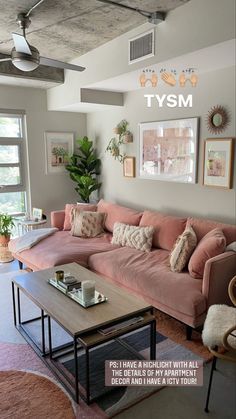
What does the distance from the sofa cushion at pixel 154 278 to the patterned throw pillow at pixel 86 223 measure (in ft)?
2.25

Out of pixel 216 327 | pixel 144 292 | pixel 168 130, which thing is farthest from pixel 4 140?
pixel 216 327

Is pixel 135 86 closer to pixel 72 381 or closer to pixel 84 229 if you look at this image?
pixel 84 229

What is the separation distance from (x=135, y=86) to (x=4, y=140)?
2.01 metres

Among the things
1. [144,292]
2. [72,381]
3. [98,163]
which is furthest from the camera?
[98,163]

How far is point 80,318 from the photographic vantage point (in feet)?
6.56

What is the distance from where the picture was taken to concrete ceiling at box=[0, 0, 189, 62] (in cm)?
249

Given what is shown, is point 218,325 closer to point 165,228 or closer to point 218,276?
point 218,276

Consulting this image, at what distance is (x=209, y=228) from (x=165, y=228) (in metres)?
0.54

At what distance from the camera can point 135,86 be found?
12.4 ft

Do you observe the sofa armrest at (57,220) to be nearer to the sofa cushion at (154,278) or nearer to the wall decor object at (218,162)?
the sofa cushion at (154,278)

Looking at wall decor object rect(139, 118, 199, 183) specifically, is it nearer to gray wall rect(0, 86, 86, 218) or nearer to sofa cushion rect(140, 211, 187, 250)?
sofa cushion rect(140, 211, 187, 250)

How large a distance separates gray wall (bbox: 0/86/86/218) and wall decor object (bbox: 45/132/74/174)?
0.06 meters

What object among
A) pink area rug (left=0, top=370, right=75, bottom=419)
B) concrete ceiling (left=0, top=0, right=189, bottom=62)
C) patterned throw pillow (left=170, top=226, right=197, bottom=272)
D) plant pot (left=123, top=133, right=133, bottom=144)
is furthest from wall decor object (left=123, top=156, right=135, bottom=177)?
pink area rug (left=0, top=370, right=75, bottom=419)

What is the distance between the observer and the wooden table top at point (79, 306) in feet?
6.40
